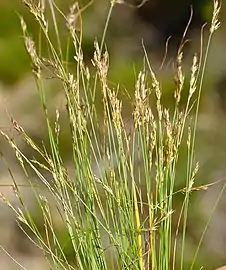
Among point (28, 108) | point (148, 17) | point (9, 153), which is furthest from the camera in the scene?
point (148, 17)

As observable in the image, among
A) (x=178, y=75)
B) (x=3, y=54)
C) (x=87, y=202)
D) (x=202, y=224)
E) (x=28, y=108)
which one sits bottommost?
(x=202, y=224)

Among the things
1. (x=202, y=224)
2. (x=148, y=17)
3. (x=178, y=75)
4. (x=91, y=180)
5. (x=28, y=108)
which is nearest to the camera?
(x=178, y=75)

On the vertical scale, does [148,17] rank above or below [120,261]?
above

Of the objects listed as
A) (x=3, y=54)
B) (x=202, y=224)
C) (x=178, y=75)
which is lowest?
(x=202, y=224)

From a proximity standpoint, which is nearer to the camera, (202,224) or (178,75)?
(178,75)

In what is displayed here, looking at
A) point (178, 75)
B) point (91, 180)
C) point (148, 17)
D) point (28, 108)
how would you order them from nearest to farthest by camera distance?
1. point (178, 75)
2. point (91, 180)
3. point (28, 108)
4. point (148, 17)

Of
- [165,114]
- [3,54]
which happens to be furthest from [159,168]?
[3,54]

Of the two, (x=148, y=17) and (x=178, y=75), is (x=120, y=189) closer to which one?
(x=178, y=75)

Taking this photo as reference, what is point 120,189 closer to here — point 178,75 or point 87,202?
point 87,202

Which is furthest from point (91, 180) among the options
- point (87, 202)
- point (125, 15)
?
point (125, 15)
